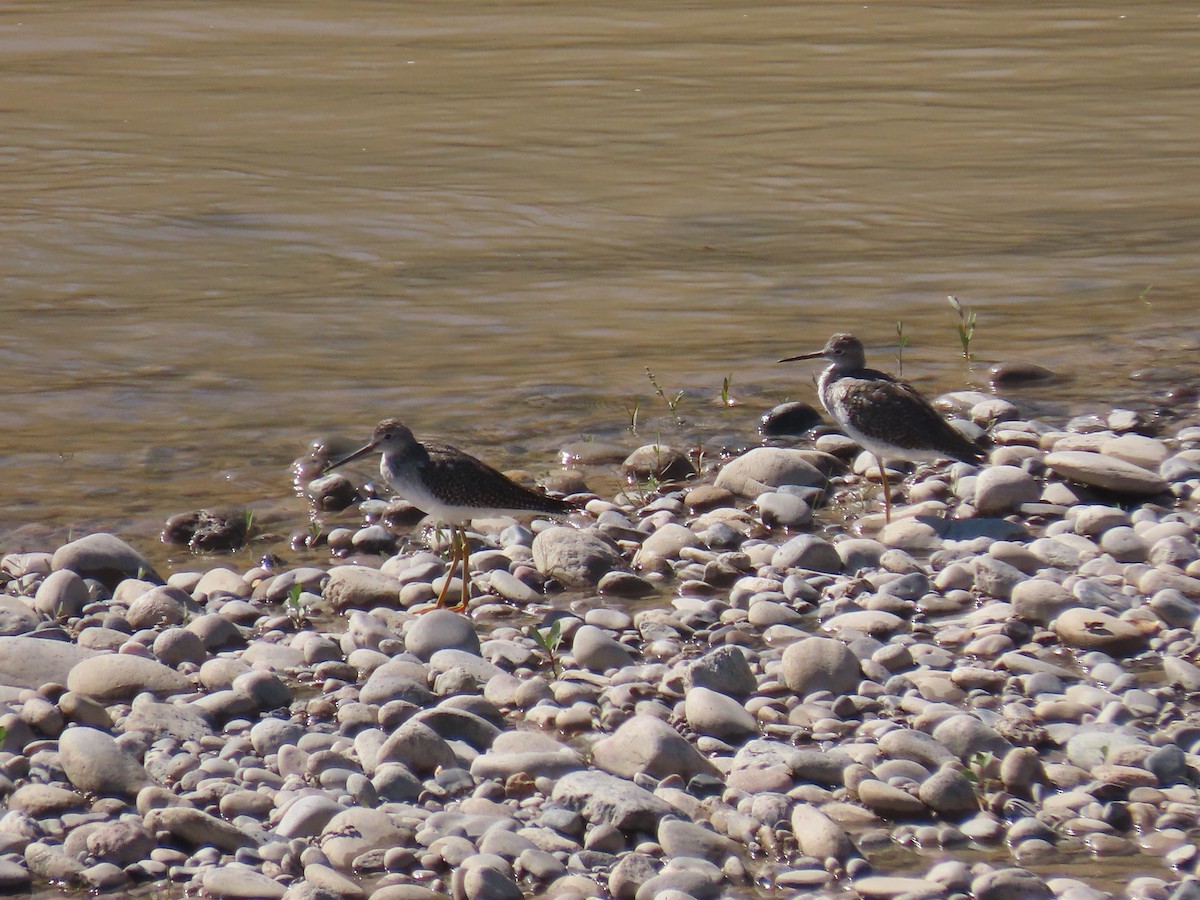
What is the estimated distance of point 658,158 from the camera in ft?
64.0

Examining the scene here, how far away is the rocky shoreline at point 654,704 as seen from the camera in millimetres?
5699

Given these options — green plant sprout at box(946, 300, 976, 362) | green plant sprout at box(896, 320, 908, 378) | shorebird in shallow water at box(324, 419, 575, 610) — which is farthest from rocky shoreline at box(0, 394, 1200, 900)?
green plant sprout at box(946, 300, 976, 362)

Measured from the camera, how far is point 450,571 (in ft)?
27.3

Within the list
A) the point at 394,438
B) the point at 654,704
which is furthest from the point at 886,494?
the point at 654,704

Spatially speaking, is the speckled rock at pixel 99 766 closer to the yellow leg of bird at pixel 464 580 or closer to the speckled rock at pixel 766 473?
the yellow leg of bird at pixel 464 580

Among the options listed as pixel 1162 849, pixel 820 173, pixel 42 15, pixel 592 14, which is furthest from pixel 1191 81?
pixel 1162 849

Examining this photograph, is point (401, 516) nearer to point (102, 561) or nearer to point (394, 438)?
point (394, 438)

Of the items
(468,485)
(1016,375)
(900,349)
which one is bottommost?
(1016,375)

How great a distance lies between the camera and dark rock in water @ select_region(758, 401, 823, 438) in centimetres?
1098

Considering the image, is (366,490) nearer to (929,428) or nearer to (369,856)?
(929,428)

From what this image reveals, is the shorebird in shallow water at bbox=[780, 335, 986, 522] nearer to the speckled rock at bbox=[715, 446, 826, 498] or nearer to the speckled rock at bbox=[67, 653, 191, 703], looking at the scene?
the speckled rock at bbox=[715, 446, 826, 498]

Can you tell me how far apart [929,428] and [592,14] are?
1992 cm

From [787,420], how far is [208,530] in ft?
13.2

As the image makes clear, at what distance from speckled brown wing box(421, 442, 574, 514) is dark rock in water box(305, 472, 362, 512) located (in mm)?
1275
